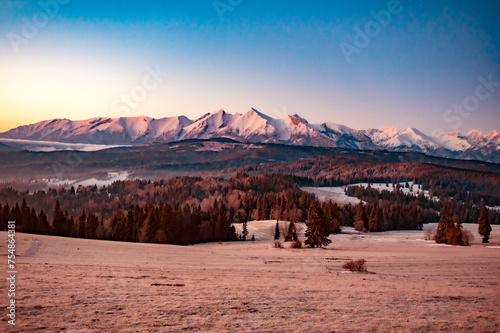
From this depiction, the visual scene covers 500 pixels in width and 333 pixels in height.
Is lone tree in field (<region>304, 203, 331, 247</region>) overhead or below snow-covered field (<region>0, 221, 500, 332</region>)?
below

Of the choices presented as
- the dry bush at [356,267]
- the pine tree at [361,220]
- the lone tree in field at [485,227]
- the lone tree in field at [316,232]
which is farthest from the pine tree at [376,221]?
the dry bush at [356,267]

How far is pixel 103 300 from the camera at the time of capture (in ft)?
48.9

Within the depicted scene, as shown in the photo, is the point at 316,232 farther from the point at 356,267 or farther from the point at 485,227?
the point at 485,227

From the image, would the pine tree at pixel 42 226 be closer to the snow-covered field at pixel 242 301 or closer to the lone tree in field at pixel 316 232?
the lone tree in field at pixel 316 232

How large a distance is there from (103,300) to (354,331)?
10017 mm

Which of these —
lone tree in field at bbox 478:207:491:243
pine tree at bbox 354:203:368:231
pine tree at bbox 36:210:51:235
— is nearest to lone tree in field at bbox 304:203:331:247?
lone tree in field at bbox 478:207:491:243

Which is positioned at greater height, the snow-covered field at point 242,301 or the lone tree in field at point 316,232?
the snow-covered field at point 242,301

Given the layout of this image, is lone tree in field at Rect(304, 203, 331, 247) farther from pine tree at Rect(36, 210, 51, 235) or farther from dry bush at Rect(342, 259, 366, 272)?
pine tree at Rect(36, 210, 51, 235)

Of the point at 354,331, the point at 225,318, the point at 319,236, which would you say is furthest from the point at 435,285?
the point at 319,236

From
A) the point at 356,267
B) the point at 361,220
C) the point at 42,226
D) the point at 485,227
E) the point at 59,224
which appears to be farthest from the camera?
the point at 361,220

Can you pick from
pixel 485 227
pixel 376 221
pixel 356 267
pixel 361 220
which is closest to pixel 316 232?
pixel 356 267

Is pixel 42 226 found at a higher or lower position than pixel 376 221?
higher

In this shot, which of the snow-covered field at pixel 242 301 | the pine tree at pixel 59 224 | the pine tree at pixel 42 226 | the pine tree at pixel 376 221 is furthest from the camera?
the pine tree at pixel 376 221

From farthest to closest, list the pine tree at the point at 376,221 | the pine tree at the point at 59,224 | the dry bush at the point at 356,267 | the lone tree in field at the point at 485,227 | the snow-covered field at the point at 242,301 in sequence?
1. the pine tree at the point at 376,221
2. the lone tree in field at the point at 485,227
3. the pine tree at the point at 59,224
4. the dry bush at the point at 356,267
5. the snow-covered field at the point at 242,301
